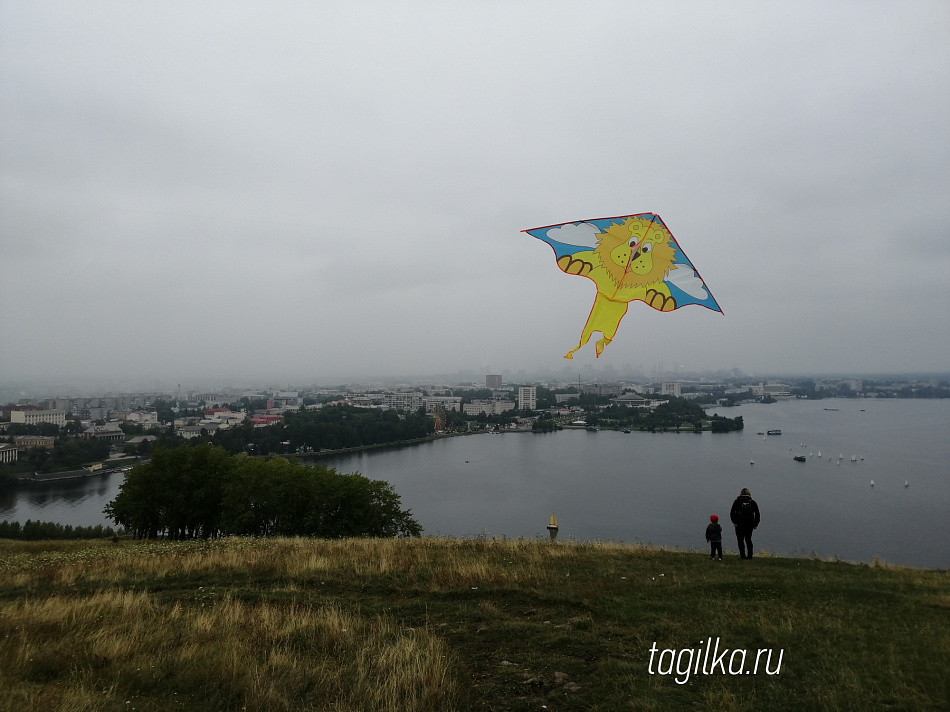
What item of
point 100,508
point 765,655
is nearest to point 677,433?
point 100,508

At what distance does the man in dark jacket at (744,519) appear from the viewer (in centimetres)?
698

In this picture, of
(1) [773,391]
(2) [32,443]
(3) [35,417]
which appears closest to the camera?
(2) [32,443]

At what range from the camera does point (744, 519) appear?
275 inches

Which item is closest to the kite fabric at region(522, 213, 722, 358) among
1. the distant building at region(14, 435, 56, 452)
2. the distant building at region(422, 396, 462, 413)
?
the distant building at region(14, 435, 56, 452)

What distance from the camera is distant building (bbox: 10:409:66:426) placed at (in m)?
75.7

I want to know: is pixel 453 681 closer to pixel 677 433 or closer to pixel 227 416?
pixel 677 433

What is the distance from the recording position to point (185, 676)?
9.89 feet

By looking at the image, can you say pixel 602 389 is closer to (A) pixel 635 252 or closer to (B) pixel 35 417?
(B) pixel 35 417

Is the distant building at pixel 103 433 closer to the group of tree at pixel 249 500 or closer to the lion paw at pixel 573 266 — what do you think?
the group of tree at pixel 249 500

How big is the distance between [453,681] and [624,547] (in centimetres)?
582

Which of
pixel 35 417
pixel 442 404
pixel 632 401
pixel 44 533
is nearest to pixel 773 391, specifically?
pixel 632 401

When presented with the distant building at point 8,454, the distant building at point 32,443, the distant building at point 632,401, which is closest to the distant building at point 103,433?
the distant building at point 32,443

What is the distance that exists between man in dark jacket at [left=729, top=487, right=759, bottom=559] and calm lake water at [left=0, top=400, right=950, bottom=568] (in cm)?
652

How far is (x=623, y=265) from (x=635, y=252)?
7.3 inches
